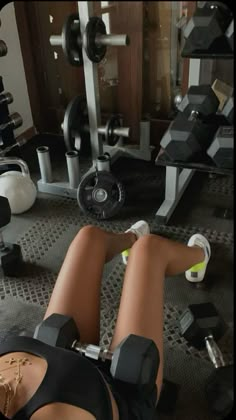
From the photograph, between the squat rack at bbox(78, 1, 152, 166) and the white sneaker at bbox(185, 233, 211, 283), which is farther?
the squat rack at bbox(78, 1, 152, 166)

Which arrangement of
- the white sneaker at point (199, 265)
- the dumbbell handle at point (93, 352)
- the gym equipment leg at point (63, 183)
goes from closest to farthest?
1. the dumbbell handle at point (93, 352)
2. the white sneaker at point (199, 265)
3. the gym equipment leg at point (63, 183)

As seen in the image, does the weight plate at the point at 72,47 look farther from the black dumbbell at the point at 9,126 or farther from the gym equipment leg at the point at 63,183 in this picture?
the gym equipment leg at the point at 63,183

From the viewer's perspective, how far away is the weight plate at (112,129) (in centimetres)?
150

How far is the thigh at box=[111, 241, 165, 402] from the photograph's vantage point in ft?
2.32

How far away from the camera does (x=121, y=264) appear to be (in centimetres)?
129

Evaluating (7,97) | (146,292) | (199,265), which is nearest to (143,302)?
(146,292)

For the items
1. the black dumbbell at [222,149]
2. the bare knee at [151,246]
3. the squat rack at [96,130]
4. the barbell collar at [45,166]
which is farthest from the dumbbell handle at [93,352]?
the barbell collar at [45,166]

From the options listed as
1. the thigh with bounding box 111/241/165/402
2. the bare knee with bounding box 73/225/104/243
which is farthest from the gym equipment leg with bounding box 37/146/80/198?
the thigh with bounding box 111/241/165/402

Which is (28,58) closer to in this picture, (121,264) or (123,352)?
(123,352)

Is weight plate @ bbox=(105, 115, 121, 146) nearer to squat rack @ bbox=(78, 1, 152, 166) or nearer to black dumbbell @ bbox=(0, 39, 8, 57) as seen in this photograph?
squat rack @ bbox=(78, 1, 152, 166)

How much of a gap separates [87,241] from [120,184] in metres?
0.67

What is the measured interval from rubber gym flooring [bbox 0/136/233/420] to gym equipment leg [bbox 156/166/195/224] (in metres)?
0.03

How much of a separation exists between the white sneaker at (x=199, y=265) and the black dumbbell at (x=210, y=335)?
0.42 feet

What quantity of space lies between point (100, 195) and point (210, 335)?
29.8 inches
